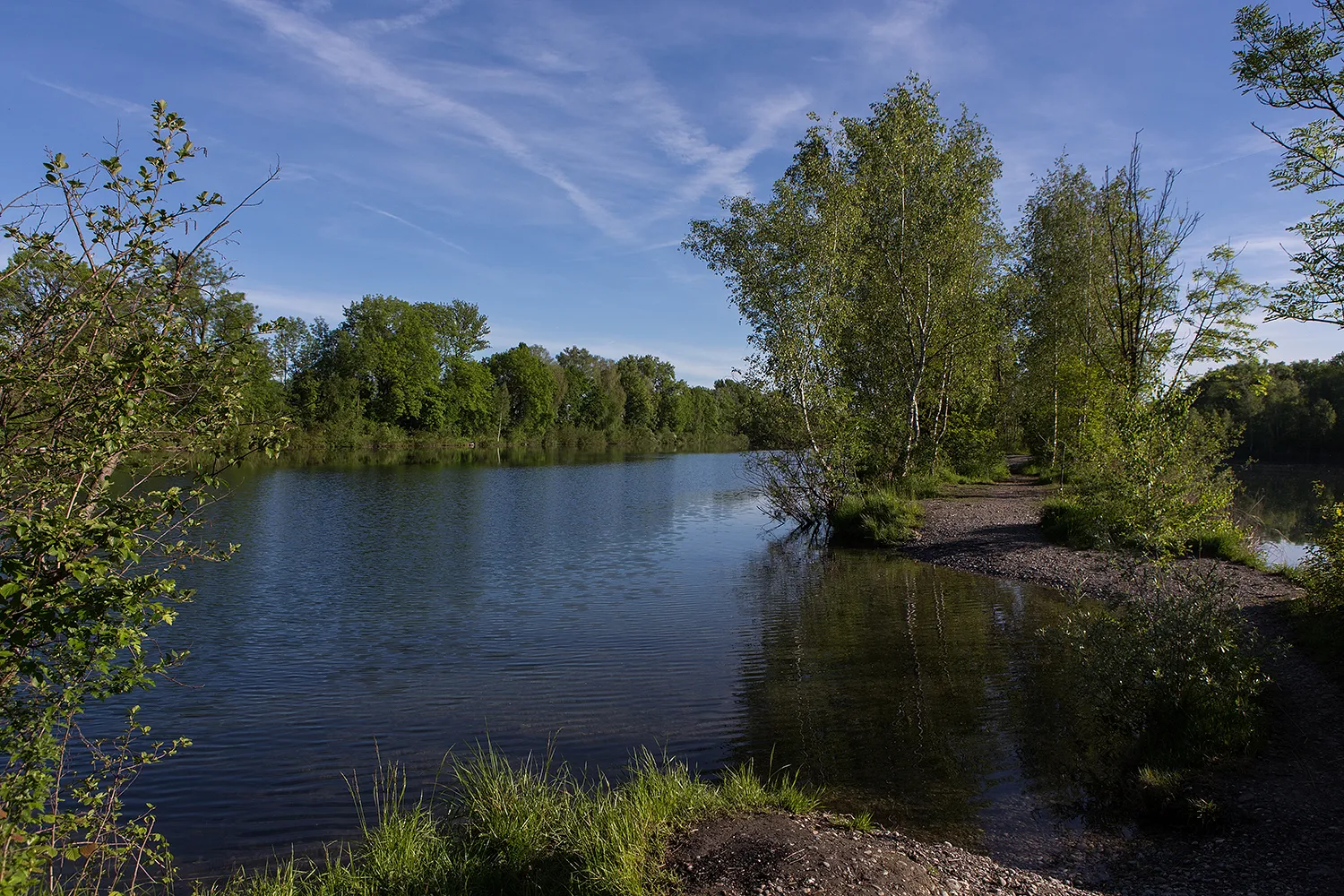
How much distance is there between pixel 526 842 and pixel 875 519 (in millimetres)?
21493

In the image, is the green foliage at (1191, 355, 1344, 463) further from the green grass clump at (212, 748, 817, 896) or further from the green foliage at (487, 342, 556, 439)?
the green foliage at (487, 342, 556, 439)

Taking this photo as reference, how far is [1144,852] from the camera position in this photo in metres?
6.91

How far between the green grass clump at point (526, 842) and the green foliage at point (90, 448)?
193cm

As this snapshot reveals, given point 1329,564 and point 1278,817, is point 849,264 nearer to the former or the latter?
point 1329,564

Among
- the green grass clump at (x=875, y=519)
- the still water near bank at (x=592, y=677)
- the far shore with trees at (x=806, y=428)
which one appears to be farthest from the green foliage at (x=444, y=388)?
the still water near bank at (x=592, y=677)

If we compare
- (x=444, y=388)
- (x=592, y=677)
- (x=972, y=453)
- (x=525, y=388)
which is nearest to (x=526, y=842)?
(x=592, y=677)

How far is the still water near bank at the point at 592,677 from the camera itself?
8.45m

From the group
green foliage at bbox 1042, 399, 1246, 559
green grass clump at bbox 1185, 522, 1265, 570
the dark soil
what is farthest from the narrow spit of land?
green grass clump at bbox 1185, 522, 1265, 570

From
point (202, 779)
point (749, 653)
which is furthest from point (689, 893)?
point (749, 653)

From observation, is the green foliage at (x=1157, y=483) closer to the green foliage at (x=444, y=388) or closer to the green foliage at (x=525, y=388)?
the green foliage at (x=444, y=388)

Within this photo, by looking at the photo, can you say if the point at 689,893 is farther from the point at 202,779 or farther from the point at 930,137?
the point at 930,137

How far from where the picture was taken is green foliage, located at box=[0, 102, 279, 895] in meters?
3.73

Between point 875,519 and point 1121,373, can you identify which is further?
point 875,519

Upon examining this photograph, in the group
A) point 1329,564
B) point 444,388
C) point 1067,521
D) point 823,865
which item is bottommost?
point 823,865
